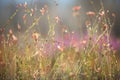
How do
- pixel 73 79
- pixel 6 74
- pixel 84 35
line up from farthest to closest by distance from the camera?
pixel 84 35 < pixel 6 74 < pixel 73 79

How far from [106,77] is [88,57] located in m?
0.21

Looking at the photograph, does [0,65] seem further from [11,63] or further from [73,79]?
[73,79]

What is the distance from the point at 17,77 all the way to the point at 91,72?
567mm

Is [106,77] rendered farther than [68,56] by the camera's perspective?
No

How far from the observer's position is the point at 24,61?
98.8 inches

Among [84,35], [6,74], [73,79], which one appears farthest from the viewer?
[84,35]

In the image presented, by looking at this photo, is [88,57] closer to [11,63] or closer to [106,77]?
[106,77]

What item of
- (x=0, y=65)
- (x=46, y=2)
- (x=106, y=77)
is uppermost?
(x=46, y=2)

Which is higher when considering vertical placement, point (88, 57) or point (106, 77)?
point (88, 57)

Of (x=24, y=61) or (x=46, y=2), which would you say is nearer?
(x=24, y=61)

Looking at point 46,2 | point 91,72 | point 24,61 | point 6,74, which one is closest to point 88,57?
point 91,72

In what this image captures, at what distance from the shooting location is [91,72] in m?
2.52

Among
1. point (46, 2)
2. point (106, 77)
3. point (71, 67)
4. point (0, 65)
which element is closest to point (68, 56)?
point (71, 67)

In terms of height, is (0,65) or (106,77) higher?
(0,65)
